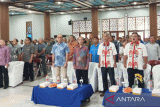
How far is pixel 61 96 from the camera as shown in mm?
3969

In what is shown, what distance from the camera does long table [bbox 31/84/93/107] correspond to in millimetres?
3852

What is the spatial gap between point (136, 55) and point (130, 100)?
111cm

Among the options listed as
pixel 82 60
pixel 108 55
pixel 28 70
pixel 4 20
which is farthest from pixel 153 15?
pixel 82 60

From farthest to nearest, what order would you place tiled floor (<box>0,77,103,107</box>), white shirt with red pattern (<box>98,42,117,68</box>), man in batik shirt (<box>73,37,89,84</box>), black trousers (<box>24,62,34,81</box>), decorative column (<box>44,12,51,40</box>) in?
decorative column (<box>44,12,51,40</box>)
black trousers (<box>24,62,34,81</box>)
man in batik shirt (<box>73,37,89,84</box>)
white shirt with red pattern (<box>98,42,117,68</box>)
tiled floor (<box>0,77,103,107</box>)

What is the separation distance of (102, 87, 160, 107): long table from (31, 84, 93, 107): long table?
61cm

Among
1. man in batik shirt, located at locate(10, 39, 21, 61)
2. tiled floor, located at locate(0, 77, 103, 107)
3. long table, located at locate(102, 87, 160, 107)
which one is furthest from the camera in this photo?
man in batik shirt, located at locate(10, 39, 21, 61)

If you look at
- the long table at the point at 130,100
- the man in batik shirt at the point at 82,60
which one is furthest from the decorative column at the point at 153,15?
the long table at the point at 130,100

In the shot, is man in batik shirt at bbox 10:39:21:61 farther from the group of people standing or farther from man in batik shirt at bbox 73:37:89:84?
man in batik shirt at bbox 73:37:89:84

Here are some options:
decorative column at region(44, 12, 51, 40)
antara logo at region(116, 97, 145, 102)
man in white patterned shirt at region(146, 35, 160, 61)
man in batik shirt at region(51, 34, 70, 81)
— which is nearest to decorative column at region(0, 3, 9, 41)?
decorative column at region(44, 12, 51, 40)

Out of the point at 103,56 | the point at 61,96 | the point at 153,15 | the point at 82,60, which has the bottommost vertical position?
the point at 61,96

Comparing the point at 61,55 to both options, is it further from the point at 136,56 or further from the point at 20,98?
the point at 136,56

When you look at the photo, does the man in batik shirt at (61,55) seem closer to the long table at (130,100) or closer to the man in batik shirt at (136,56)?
the man in batik shirt at (136,56)

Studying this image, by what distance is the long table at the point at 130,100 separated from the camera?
323 centimetres

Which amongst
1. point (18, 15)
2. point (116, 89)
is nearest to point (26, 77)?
point (116, 89)
